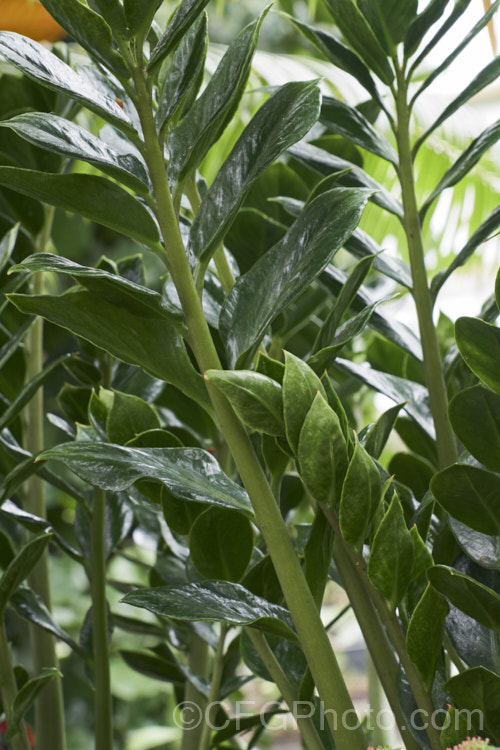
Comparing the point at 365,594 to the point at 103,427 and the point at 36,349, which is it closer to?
the point at 103,427

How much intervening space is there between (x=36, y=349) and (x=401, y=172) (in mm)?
319

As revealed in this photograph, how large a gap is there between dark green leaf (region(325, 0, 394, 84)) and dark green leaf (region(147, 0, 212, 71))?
0.40 ft

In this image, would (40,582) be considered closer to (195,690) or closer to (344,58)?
(195,690)

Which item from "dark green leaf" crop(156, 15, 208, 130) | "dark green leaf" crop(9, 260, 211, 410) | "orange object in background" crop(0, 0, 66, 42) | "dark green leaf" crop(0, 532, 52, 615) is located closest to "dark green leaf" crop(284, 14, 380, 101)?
"dark green leaf" crop(156, 15, 208, 130)

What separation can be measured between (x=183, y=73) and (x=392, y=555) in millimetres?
219

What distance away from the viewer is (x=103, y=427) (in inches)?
16.1

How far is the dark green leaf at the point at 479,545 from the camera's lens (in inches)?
12.0

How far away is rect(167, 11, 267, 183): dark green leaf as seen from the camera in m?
0.29

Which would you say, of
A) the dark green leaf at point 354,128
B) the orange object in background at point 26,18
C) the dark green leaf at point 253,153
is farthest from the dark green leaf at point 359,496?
the orange object in background at point 26,18

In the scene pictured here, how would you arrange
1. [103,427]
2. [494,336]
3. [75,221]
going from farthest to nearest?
[75,221]
[103,427]
[494,336]

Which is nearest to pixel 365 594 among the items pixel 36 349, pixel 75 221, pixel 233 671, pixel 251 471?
pixel 251 471

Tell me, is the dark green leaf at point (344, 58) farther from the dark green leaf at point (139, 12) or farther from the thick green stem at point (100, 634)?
the thick green stem at point (100, 634)

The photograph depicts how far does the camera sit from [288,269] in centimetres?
31

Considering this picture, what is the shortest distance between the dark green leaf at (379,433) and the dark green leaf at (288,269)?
6 cm
